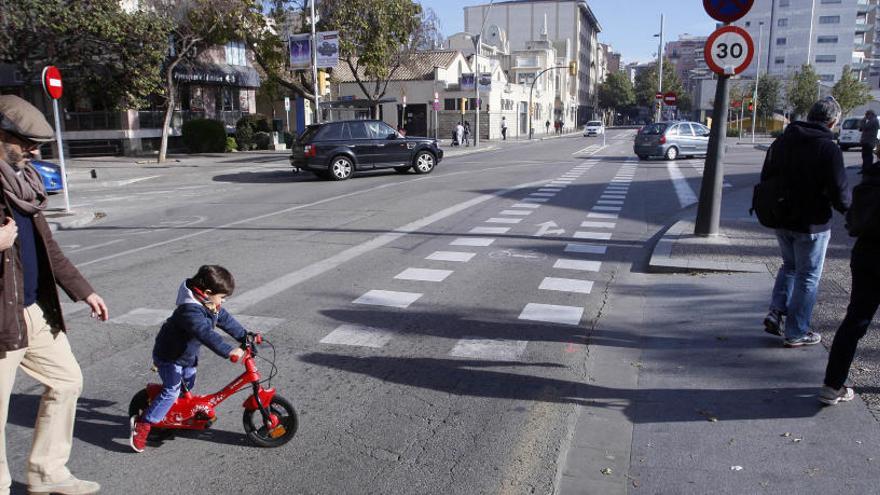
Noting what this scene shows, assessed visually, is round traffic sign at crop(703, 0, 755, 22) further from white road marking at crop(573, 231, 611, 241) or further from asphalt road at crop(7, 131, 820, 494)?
white road marking at crop(573, 231, 611, 241)

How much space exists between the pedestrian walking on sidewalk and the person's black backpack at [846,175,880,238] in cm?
77

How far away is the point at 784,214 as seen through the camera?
5105 mm

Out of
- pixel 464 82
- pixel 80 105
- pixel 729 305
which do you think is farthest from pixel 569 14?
pixel 729 305

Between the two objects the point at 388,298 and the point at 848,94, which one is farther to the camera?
the point at 848,94

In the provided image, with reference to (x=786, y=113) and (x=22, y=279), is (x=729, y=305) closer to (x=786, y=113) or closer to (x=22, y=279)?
(x=22, y=279)

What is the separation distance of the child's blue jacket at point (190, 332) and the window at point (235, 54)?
36721mm

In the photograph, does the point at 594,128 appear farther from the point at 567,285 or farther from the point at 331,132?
the point at 567,285

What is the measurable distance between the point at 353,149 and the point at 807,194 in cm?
1687

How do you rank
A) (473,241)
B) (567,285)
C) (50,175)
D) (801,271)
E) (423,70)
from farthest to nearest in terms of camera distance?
(423,70)
(50,175)
(473,241)
(567,285)
(801,271)

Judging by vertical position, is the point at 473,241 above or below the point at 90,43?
below

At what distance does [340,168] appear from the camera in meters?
20.6

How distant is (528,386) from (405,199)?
10.7 meters

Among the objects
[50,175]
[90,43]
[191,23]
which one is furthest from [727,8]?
[191,23]

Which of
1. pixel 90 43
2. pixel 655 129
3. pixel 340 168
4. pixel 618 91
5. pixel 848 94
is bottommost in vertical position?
pixel 340 168
